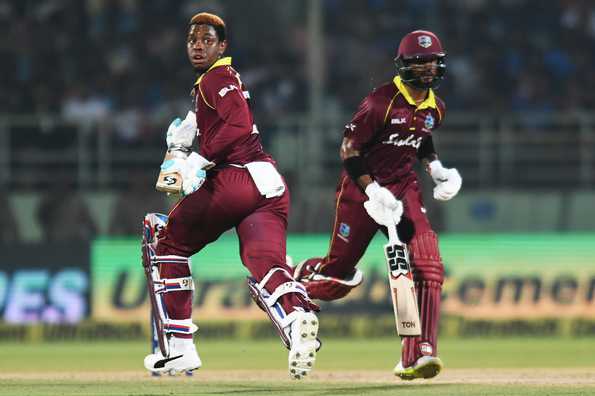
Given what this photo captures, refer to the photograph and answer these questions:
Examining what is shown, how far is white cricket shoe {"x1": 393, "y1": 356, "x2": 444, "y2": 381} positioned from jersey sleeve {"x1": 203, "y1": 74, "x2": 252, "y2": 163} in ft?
6.36

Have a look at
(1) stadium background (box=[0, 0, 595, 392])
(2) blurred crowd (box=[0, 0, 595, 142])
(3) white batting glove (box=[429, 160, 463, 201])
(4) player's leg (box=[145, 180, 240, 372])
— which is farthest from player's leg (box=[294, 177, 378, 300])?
(2) blurred crowd (box=[0, 0, 595, 142])

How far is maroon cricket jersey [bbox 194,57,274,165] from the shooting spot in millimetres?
8805

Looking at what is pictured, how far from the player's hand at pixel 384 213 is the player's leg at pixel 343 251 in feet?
1.28

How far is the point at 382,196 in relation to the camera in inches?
368

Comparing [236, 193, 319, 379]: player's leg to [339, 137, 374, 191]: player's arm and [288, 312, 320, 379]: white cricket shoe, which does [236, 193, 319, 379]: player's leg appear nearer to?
[288, 312, 320, 379]: white cricket shoe

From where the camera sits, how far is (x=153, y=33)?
2092 cm

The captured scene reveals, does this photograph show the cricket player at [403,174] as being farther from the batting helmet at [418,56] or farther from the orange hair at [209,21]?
the orange hair at [209,21]

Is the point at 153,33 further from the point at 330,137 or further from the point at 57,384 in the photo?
the point at 57,384

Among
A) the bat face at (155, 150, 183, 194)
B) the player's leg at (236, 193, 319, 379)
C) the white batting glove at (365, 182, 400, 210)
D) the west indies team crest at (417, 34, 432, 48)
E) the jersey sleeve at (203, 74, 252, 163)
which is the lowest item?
the player's leg at (236, 193, 319, 379)

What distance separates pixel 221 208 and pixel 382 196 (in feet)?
3.70

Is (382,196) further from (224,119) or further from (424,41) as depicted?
(224,119)

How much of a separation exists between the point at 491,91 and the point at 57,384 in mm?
11628

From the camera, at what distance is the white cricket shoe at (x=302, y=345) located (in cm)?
848

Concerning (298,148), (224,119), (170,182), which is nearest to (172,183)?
(170,182)
